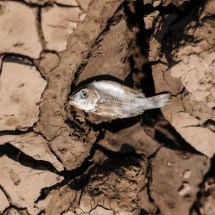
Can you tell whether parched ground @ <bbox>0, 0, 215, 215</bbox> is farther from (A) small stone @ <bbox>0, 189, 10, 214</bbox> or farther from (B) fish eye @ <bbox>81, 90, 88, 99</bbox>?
(B) fish eye @ <bbox>81, 90, 88, 99</bbox>

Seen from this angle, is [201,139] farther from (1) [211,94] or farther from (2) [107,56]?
(2) [107,56]

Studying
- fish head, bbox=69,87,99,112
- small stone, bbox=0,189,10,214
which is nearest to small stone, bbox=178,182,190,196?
fish head, bbox=69,87,99,112

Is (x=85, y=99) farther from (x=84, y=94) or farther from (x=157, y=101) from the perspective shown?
(x=157, y=101)

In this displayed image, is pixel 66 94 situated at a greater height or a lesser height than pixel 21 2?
lesser

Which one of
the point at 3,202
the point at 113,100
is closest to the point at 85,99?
the point at 113,100

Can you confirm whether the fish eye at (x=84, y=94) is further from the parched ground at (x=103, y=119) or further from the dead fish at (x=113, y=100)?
the parched ground at (x=103, y=119)

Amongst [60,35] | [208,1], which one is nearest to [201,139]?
[208,1]

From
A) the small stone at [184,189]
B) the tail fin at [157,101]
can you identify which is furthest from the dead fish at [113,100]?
the small stone at [184,189]

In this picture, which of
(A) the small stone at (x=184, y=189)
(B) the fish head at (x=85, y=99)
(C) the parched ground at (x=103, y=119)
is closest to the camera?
(C) the parched ground at (x=103, y=119)
